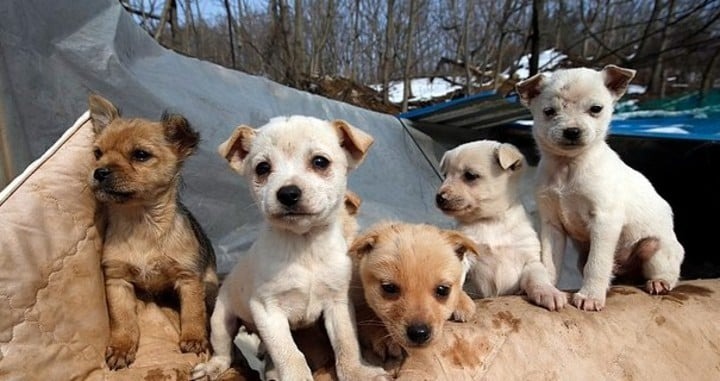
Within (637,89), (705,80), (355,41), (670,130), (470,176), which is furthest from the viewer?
(355,41)

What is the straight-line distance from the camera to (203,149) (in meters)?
4.89

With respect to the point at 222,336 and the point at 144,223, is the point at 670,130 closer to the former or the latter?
the point at 222,336

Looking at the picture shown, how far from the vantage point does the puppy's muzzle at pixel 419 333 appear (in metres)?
2.36

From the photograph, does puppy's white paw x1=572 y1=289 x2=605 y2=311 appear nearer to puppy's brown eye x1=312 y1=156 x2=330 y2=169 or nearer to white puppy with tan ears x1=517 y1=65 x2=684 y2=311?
white puppy with tan ears x1=517 y1=65 x2=684 y2=311

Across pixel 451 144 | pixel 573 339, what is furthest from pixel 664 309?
pixel 451 144

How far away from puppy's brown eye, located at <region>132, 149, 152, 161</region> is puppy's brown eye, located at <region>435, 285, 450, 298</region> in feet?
6.08

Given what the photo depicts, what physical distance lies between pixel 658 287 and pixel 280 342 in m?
2.21

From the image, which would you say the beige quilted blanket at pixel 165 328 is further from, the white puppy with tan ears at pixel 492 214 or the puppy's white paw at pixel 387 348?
the white puppy with tan ears at pixel 492 214

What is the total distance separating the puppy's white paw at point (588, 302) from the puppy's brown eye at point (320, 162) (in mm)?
1586

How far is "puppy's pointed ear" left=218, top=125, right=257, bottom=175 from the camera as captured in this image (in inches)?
108

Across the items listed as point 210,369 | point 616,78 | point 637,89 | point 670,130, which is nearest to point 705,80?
point 670,130

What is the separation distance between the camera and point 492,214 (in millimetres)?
3693

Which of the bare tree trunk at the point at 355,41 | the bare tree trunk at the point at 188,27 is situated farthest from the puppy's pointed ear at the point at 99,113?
the bare tree trunk at the point at 355,41

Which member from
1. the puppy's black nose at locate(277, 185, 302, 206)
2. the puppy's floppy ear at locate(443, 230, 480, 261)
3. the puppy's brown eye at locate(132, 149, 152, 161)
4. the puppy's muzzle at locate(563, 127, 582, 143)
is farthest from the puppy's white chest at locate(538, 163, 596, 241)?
the puppy's brown eye at locate(132, 149, 152, 161)
